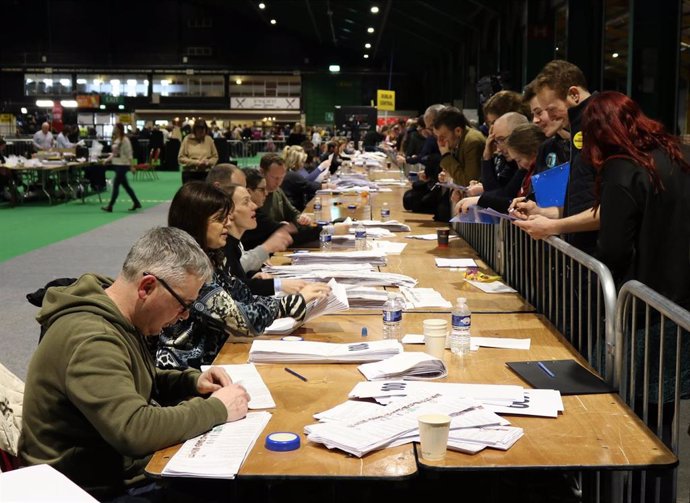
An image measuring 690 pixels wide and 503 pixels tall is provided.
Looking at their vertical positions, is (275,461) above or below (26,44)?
below

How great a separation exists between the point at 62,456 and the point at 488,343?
1.56 meters

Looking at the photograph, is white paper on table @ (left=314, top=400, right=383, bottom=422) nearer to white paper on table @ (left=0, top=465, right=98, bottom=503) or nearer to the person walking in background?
white paper on table @ (left=0, top=465, right=98, bottom=503)

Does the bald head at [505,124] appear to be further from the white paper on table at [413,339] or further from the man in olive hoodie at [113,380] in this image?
the man in olive hoodie at [113,380]

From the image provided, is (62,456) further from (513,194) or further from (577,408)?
(513,194)

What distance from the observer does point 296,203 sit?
10.0 metres

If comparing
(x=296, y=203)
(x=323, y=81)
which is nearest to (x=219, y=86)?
(x=323, y=81)

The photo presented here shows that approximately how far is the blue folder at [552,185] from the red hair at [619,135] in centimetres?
75

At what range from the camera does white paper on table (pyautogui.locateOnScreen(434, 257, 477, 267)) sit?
498 centimetres

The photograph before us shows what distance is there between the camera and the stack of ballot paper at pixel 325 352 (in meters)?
3.00

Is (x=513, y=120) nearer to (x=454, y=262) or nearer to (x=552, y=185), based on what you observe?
(x=454, y=262)

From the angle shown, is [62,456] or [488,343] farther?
[488,343]

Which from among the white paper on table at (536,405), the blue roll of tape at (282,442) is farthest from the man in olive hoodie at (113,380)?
the white paper on table at (536,405)

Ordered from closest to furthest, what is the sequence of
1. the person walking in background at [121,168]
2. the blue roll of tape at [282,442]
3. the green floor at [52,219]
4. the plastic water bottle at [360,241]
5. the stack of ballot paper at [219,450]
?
the stack of ballot paper at [219,450] < the blue roll of tape at [282,442] < the plastic water bottle at [360,241] < the green floor at [52,219] < the person walking in background at [121,168]

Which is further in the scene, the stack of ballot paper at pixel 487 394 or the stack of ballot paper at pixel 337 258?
the stack of ballot paper at pixel 337 258
